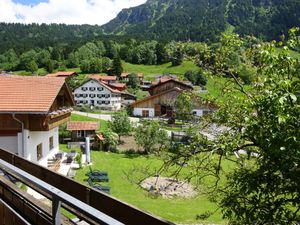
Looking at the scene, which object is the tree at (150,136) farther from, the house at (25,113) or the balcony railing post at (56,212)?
the balcony railing post at (56,212)

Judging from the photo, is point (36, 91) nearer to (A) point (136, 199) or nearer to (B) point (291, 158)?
(A) point (136, 199)

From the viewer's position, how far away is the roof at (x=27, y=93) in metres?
15.8

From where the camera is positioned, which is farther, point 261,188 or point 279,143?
point 261,188

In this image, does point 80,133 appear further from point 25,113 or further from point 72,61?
point 72,61

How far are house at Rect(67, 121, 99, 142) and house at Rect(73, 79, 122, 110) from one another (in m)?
39.1

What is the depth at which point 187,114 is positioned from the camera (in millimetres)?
8656

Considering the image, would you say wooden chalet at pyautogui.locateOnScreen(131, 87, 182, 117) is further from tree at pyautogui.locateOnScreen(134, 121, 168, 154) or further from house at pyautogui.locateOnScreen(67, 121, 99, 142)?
tree at pyautogui.locateOnScreen(134, 121, 168, 154)

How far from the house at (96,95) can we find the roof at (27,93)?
67726 mm

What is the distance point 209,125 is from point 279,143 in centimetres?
338

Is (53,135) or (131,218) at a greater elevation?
(131,218)

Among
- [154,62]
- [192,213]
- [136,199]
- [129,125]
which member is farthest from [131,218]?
[154,62]

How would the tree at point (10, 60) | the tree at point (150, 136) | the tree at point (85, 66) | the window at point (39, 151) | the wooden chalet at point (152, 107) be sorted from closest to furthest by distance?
1. the window at point (39, 151)
2. the tree at point (150, 136)
3. the wooden chalet at point (152, 107)
4. the tree at point (85, 66)
5. the tree at point (10, 60)

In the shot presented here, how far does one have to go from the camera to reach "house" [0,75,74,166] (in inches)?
626

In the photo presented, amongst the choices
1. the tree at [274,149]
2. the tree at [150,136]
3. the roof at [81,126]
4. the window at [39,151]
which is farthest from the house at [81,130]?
the tree at [274,149]
